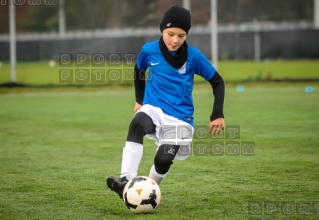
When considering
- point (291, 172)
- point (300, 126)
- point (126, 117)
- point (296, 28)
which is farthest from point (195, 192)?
point (296, 28)

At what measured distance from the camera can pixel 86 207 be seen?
17.6 ft

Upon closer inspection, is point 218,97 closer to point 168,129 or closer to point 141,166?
point 168,129

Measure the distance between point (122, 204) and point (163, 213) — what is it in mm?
503

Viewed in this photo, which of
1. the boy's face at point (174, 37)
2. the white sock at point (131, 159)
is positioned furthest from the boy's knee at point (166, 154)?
the boy's face at point (174, 37)

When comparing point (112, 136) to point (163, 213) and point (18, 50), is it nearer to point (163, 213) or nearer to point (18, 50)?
point (163, 213)

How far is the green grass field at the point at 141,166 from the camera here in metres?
5.35

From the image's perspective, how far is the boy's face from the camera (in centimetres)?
534

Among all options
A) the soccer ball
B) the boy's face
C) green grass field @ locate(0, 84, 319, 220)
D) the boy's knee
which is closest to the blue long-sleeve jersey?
the boy's face

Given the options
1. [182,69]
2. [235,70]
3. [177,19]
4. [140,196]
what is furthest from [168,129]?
[235,70]

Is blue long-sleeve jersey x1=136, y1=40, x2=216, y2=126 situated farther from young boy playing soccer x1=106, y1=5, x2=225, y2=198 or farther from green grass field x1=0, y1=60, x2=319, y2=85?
green grass field x1=0, y1=60, x2=319, y2=85

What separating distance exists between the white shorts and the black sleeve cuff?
0.25m

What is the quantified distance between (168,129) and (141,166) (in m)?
2.31

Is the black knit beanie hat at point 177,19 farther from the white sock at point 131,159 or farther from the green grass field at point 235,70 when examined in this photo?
the green grass field at point 235,70

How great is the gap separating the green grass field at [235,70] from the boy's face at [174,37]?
15.9 m
